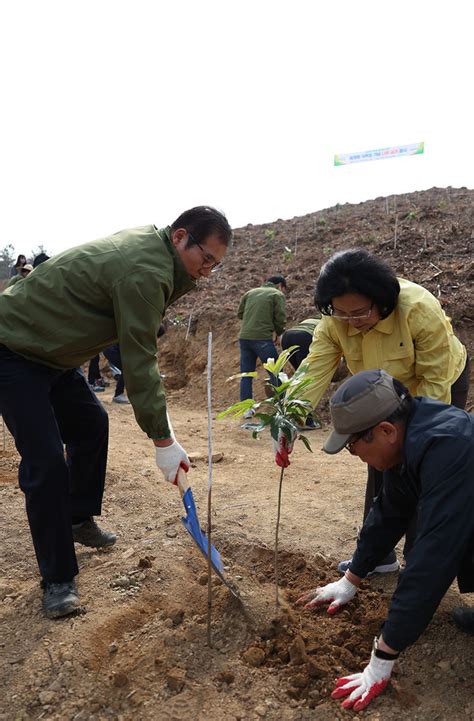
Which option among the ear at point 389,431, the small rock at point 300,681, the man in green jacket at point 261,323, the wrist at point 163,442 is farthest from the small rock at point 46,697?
the man in green jacket at point 261,323

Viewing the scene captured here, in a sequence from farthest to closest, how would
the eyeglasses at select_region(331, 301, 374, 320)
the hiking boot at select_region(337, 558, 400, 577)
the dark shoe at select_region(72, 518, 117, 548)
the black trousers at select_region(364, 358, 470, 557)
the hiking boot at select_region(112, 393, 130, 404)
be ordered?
1. the hiking boot at select_region(112, 393, 130, 404)
2. the dark shoe at select_region(72, 518, 117, 548)
3. the hiking boot at select_region(337, 558, 400, 577)
4. the black trousers at select_region(364, 358, 470, 557)
5. the eyeglasses at select_region(331, 301, 374, 320)

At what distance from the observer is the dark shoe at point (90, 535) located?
10.2ft

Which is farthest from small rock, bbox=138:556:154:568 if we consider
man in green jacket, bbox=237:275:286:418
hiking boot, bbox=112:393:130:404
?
hiking boot, bbox=112:393:130:404

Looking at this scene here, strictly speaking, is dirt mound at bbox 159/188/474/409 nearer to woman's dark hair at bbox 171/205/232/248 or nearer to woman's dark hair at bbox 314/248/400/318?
woman's dark hair at bbox 314/248/400/318

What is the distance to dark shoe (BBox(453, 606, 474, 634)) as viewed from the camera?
2.34m

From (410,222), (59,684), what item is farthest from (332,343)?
(410,222)

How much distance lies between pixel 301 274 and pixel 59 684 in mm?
9697

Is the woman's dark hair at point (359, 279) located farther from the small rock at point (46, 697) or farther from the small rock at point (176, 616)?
the small rock at point (46, 697)

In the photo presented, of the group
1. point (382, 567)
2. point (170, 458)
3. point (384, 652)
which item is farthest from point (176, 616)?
point (382, 567)

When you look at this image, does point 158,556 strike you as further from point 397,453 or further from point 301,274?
point 301,274

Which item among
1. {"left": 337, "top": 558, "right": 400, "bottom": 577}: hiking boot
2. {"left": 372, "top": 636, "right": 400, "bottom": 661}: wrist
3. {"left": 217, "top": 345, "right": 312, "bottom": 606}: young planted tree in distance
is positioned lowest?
{"left": 337, "top": 558, "right": 400, "bottom": 577}: hiking boot

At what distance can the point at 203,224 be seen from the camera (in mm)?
2338

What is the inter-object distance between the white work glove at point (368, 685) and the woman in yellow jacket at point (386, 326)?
2.55 feet

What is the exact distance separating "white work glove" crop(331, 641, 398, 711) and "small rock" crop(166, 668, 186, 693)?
0.57m
